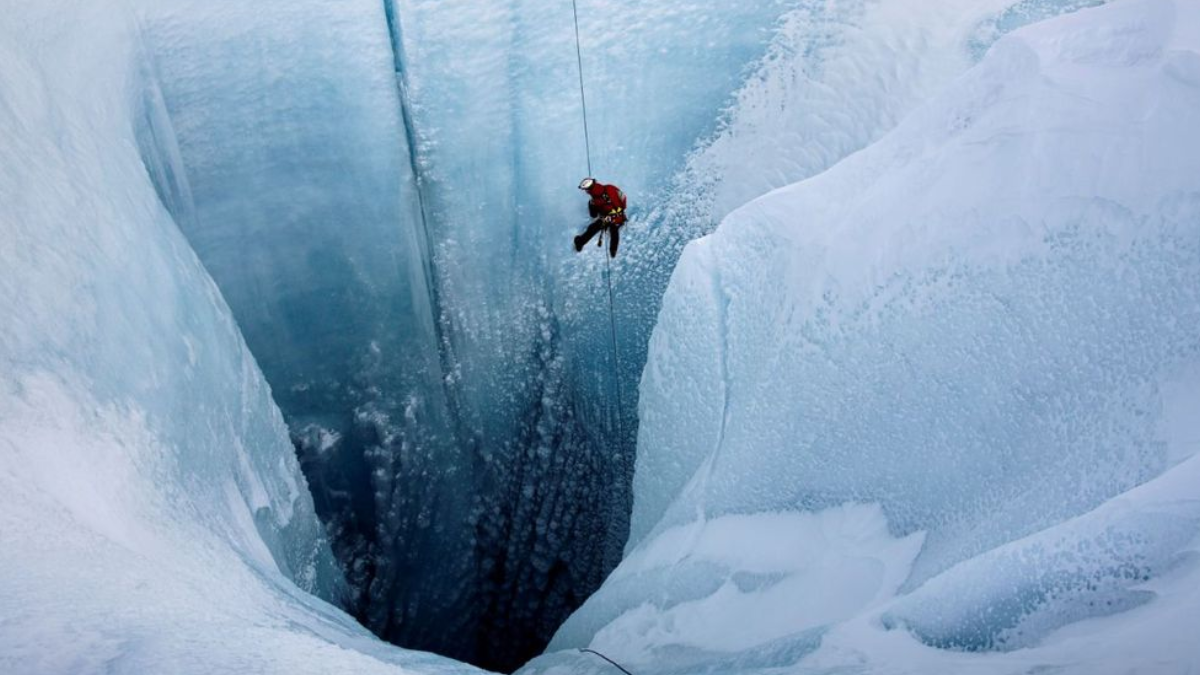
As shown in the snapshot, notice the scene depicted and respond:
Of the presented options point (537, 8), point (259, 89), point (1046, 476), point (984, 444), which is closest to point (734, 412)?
point (984, 444)

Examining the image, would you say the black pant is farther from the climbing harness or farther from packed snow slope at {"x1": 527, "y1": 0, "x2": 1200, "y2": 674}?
the climbing harness

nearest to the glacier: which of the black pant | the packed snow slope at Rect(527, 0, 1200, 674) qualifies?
the packed snow slope at Rect(527, 0, 1200, 674)

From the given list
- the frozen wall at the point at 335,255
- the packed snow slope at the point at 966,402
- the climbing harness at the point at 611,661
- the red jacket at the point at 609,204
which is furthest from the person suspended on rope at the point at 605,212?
the climbing harness at the point at 611,661

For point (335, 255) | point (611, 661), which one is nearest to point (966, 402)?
point (611, 661)

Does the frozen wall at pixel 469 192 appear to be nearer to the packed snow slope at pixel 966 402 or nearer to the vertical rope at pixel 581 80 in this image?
the vertical rope at pixel 581 80

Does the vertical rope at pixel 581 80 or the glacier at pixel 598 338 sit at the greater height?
the vertical rope at pixel 581 80

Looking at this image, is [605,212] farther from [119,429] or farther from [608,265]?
[119,429]
